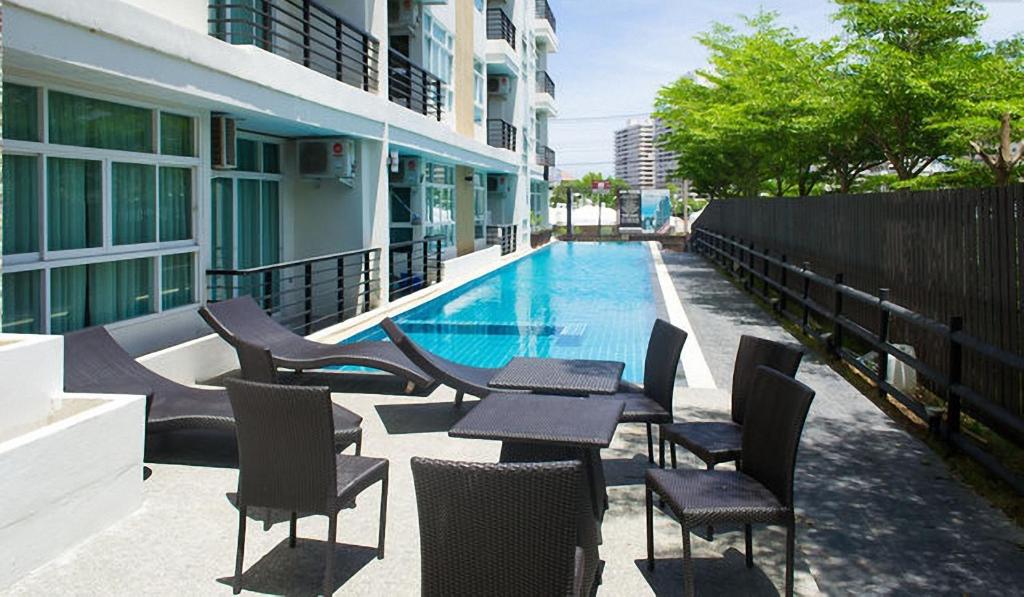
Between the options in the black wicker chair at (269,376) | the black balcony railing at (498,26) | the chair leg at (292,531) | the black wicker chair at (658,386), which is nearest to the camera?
the chair leg at (292,531)

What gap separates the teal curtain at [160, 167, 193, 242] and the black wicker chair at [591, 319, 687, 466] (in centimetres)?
560

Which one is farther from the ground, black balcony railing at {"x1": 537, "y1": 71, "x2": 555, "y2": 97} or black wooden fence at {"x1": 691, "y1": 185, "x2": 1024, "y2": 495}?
black balcony railing at {"x1": 537, "y1": 71, "x2": 555, "y2": 97}

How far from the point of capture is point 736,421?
567cm

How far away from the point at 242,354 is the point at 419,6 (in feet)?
51.9

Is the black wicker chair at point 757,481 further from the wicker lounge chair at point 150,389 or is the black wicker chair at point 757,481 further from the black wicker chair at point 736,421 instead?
the wicker lounge chair at point 150,389

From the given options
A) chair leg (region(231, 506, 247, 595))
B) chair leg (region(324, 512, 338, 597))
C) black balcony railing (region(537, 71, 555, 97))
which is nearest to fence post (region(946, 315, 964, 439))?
chair leg (region(324, 512, 338, 597))

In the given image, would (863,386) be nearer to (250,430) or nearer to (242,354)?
(242,354)

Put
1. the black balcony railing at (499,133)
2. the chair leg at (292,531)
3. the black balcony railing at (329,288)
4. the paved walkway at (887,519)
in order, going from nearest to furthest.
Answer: the paved walkway at (887,519), the chair leg at (292,531), the black balcony railing at (329,288), the black balcony railing at (499,133)

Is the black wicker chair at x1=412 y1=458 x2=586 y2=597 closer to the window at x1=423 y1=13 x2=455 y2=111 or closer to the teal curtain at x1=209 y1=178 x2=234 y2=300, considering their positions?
the teal curtain at x1=209 y1=178 x2=234 y2=300

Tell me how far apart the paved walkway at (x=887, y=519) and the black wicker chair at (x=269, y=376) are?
8.59 ft

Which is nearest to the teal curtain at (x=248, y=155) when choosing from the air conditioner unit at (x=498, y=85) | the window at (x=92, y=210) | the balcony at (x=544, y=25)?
the window at (x=92, y=210)

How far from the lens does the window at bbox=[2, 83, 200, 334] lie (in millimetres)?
7570

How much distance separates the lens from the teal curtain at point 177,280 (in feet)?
31.8

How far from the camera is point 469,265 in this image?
2417 centimetres
